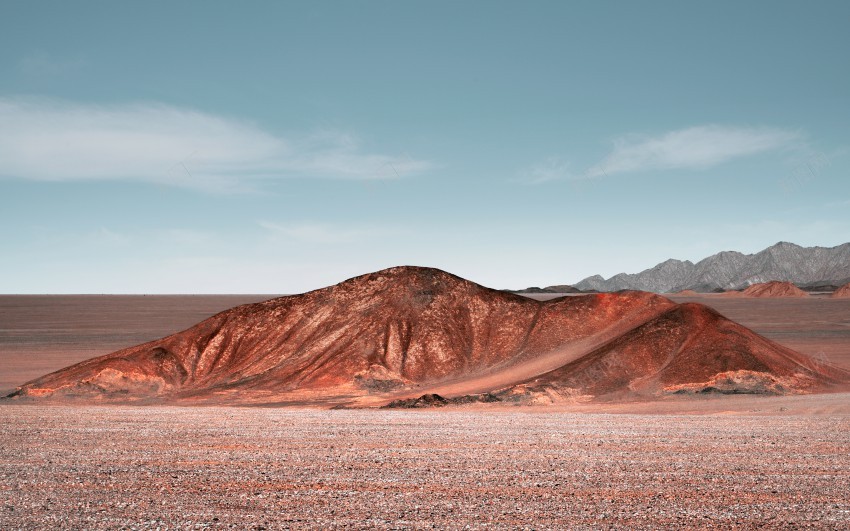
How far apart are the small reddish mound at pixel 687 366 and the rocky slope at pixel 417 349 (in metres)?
0.11

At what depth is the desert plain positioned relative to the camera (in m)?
15.4

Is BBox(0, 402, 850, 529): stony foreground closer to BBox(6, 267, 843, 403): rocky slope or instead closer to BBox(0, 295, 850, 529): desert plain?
BBox(0, 295, 850, 529): desert plain

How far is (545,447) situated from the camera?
80.2ft

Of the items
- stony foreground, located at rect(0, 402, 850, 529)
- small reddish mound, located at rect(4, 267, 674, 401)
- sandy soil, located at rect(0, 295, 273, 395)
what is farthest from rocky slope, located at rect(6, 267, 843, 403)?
stony foreground, located at rect(0, 402, 850, 529)

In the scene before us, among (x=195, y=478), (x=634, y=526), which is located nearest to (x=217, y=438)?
(x=195, y=478)

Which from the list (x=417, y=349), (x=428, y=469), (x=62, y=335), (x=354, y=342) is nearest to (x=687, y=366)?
(x=417, y=349)

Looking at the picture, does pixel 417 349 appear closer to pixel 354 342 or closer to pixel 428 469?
pixel 354 342

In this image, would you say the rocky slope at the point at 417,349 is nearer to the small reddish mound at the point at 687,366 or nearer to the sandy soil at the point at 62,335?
the small reddish mound at the point at 687,366

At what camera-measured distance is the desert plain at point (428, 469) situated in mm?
15438

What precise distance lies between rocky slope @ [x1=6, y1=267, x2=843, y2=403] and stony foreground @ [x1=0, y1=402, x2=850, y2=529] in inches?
643

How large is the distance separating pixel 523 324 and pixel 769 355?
18.7m

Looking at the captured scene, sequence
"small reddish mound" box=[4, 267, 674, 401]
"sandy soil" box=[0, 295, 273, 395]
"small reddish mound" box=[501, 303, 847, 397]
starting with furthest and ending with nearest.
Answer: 1. "sandy soil" box=[0, 295, 273, 395]
2. "small reddish mound" box=[4, 267, 674, 401]
3. "small reddish mound" box=[501, 303, 847, 397]

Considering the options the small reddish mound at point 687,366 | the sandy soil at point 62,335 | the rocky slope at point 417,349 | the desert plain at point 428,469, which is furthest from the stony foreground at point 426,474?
the sandy soil at point 62,335

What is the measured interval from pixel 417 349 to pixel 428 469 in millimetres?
37311
